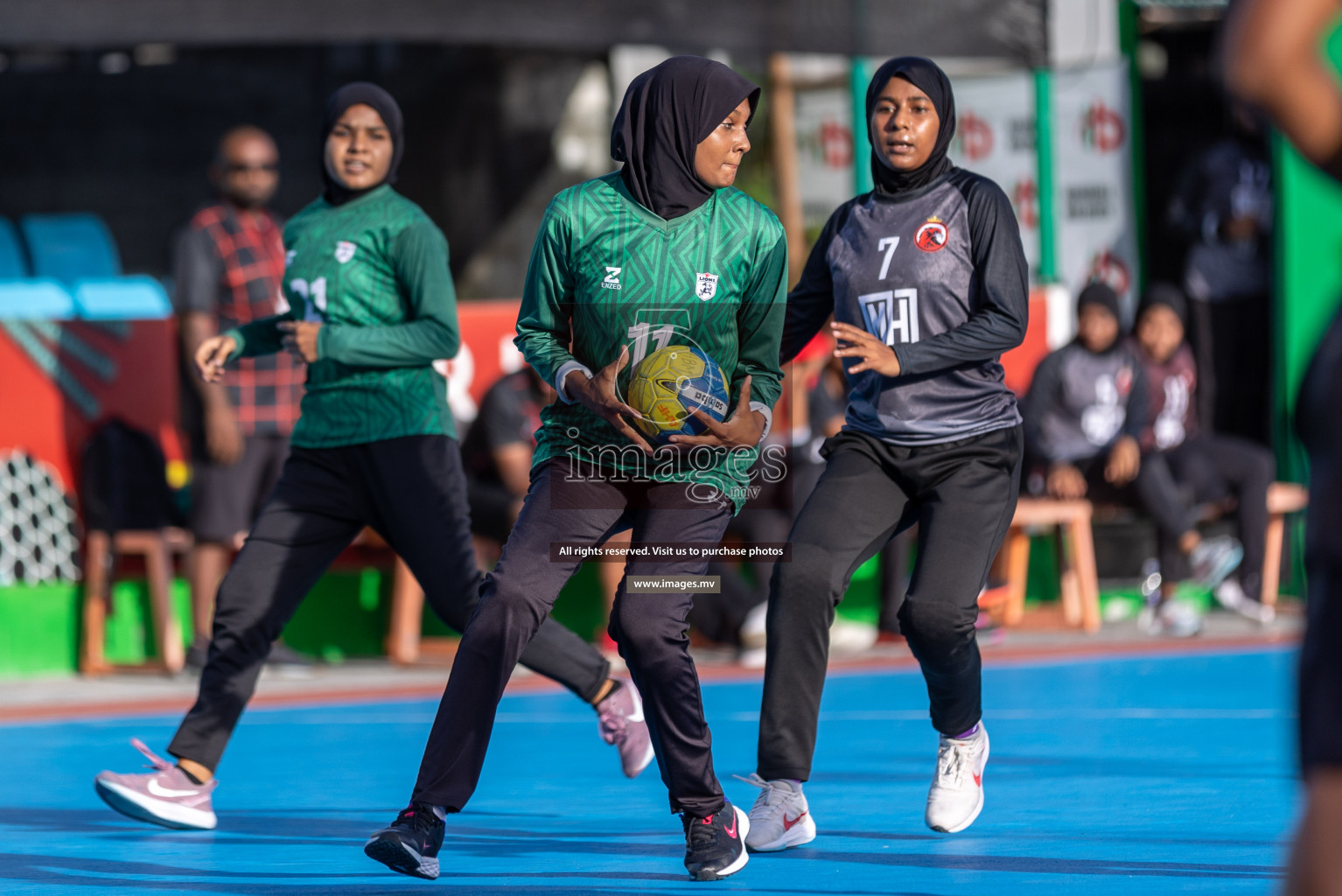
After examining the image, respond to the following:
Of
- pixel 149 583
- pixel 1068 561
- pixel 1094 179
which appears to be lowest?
pixel 1068 561

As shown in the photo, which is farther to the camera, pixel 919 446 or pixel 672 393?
pixel 919 446

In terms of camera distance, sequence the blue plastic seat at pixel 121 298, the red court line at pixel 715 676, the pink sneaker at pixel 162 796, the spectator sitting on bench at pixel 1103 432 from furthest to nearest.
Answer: the blue plastic seat at pixel 121 298 → the spectator sitting on bench at pixel 1103 432 → the red court line at pixel 715 676 → the pink sneaker at pixel 162 796

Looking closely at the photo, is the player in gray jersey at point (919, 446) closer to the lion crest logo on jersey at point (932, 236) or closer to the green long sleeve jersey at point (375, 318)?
the lion crest logo on jersey at point (932, 236)

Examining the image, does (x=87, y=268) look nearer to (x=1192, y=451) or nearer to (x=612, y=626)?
(x=1192, y=451)

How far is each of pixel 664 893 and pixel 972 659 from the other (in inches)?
47.4

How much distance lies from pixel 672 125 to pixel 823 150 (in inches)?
362

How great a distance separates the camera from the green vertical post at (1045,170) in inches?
507

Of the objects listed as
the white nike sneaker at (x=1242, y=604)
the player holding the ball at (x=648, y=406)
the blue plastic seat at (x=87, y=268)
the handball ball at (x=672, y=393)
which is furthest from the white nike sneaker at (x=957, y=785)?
the blue plastic seat at (x=87, y=268)

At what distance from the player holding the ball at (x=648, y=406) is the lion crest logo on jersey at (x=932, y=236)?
57cm

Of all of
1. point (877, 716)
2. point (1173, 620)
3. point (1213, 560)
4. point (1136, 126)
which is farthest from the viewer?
point (1136, 126)

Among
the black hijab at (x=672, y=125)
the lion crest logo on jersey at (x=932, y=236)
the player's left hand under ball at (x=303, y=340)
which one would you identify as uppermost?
the black hijab at (x=672, y=125)

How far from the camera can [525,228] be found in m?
15.7

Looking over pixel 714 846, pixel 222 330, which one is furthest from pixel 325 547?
pixel 222 330

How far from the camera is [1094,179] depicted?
1354 cm
